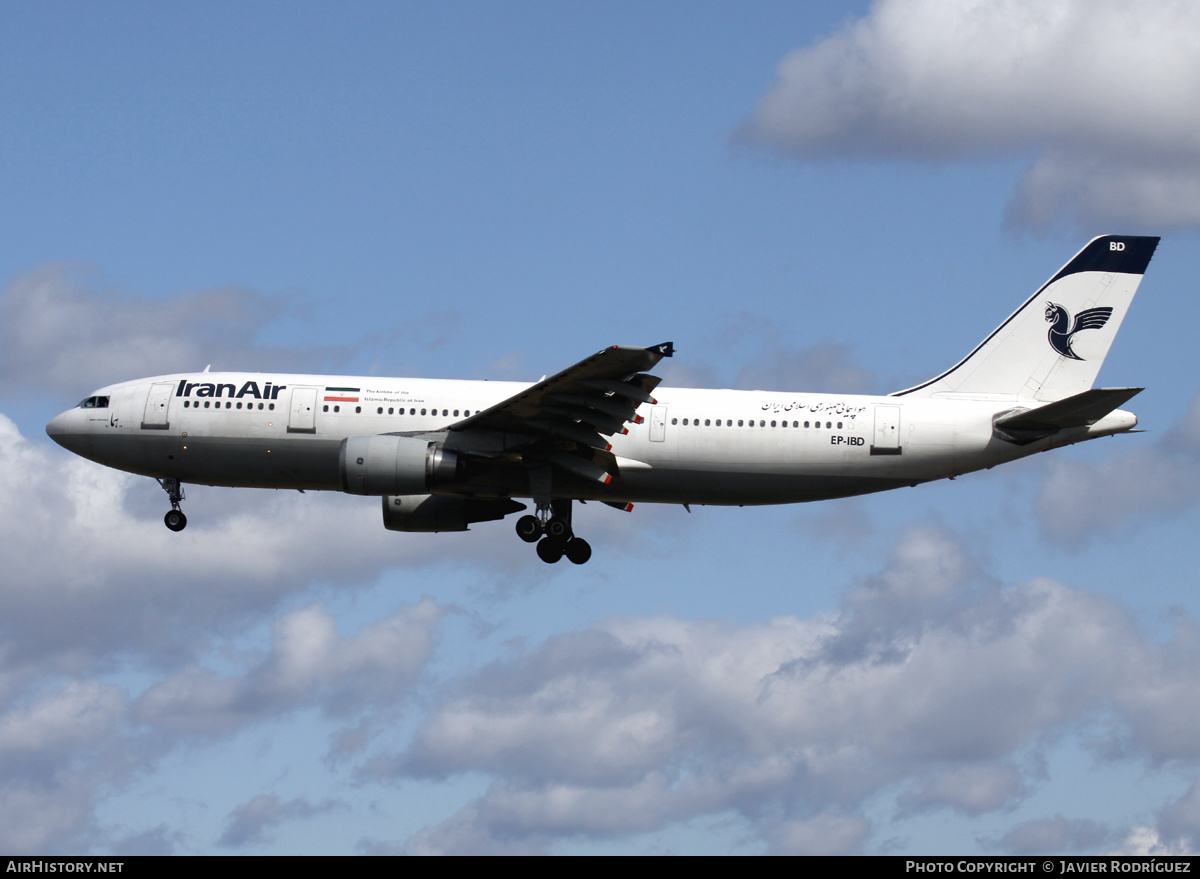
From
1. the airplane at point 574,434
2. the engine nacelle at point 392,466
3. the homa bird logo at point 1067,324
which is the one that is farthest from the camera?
the homa bird logo at point 1067,324

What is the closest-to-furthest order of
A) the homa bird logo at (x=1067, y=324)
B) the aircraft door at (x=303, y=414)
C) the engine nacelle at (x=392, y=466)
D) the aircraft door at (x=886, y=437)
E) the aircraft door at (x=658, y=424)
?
the engine nacelle at (x=392, y=466) → the aircraft door at (x=886, y=437) → the aircraft door at (x=658, y=424) → the aircraft door at (x=303, y=414) → the homa bird logo at (x=1067, y=324)

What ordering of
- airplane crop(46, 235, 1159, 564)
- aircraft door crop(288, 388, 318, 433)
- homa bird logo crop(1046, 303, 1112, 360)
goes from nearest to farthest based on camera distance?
airplane crop(46, 235, 1159, 564), aircraft door crop(288, 388, 318, 433), homa bird logo crop(1046, 303, 1112, 360)

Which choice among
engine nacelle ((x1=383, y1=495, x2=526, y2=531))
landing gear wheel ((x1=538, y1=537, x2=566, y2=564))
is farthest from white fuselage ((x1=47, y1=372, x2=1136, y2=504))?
engine nacelle ((x1=383, y1=495, x2=526, y2=531))

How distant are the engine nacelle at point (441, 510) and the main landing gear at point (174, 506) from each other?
6.06 m

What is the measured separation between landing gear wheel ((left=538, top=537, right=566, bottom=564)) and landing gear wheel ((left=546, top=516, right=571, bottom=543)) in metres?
0.13

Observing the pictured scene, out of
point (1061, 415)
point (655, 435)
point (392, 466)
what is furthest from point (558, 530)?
point (1061, 415)

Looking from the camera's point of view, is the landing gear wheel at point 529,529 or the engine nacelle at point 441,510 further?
the engine nacelle at point 441,510

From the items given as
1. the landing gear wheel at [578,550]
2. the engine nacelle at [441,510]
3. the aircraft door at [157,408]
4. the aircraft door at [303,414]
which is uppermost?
the aircraft door at [157,408]

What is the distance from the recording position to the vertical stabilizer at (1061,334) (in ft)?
139

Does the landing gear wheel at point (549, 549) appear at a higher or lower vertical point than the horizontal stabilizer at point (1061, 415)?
lower

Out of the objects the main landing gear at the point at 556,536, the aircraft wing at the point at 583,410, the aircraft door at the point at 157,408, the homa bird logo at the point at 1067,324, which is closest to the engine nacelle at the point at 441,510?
the main landing gear at the point at 556,536

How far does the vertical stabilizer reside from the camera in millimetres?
42438

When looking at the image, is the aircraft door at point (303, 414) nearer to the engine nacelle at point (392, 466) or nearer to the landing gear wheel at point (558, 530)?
the engine nacelle at point (392, 466)

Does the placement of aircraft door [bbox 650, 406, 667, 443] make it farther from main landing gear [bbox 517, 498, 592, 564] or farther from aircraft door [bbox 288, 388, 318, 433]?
aircraft door [bbox 288, 388, 318, 433]
